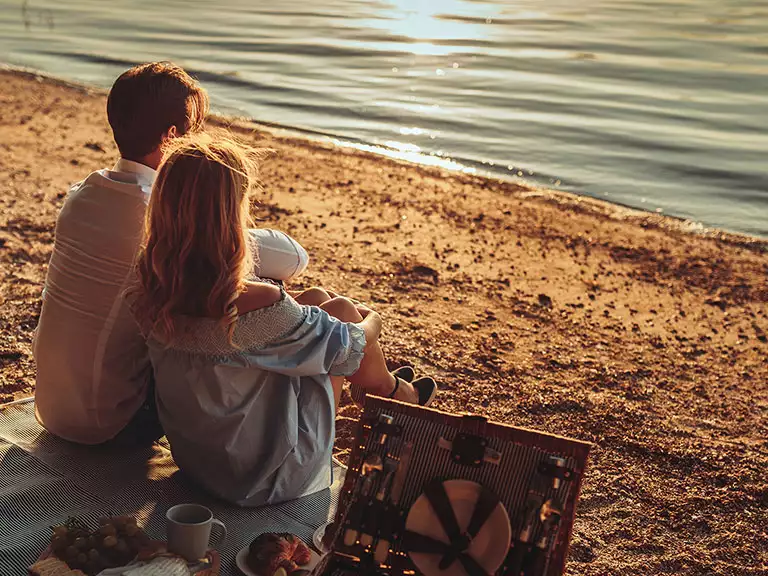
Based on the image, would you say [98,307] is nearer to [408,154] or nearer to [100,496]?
[100,496]

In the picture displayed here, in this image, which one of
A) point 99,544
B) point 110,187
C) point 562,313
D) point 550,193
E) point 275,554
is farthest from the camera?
point 550,193

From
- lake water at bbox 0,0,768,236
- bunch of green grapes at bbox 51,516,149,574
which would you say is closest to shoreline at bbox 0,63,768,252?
lake water at bbox 0,0,768,236

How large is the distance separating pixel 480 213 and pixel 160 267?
15.9 feet

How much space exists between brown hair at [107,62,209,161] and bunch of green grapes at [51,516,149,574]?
119cm

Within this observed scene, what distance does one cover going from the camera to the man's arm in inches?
132

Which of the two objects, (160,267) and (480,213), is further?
(480,213)

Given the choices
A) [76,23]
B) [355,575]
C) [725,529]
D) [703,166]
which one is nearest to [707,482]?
[725,529]

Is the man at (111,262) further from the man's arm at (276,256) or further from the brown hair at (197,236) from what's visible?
the brown hair at (197,236)

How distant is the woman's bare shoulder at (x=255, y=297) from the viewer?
9.48 ft

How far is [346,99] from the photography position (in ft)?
40.8

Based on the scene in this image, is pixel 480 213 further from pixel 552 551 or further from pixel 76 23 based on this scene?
pixel 76 23

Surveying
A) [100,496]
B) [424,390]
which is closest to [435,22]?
[424,390]

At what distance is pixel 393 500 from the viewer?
107 inches

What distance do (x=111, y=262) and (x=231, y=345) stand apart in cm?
50
